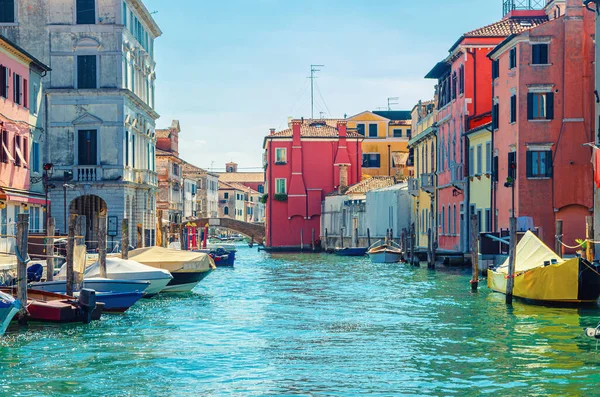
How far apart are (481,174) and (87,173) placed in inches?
667

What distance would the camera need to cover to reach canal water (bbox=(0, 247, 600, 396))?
1303cm

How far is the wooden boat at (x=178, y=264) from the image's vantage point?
2695 centimetres

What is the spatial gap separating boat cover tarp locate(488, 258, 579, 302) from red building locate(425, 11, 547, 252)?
52.8 ft

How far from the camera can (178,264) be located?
27047 millimetres

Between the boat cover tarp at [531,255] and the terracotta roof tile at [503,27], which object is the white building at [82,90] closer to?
the terracotta roof tile at [503,27]

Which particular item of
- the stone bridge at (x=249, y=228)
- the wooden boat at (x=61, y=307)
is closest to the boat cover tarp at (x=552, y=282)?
the wooden boat at (x=61, y=307)

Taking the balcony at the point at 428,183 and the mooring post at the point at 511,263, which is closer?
the mooring post at the point at 511,263

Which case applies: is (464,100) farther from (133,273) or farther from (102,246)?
(102,246)

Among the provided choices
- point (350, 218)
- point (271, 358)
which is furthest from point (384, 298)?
point (350, 218)

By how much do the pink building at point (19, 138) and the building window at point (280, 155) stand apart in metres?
36.5

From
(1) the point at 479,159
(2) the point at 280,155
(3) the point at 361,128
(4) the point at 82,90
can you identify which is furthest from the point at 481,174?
(3) the point at 361,128

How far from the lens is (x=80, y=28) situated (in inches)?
1620

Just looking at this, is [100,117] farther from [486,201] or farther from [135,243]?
[486,201]

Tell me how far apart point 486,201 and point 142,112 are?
62.0 feet
